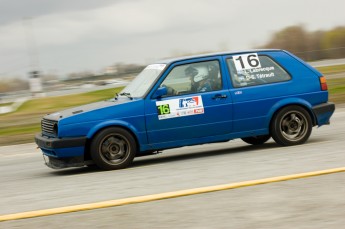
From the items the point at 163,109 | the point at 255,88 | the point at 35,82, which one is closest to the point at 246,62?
the point at 255,88

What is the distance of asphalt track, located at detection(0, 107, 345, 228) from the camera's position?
5.27 m

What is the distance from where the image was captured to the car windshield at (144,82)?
920cm

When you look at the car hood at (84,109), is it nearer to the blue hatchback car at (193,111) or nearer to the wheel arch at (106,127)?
the blue hatchback car at (193,111)

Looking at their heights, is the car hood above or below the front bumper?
above

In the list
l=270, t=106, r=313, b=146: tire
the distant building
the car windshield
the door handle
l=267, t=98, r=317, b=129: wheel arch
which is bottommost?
l=270, t=106, r=313, b=146: tire

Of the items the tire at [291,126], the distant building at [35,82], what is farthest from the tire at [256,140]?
the distant building at [35,82]

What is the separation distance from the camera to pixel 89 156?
347 inches

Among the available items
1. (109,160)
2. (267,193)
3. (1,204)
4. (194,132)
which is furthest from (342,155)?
(1,204)

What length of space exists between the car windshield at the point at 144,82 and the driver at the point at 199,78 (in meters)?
0.44

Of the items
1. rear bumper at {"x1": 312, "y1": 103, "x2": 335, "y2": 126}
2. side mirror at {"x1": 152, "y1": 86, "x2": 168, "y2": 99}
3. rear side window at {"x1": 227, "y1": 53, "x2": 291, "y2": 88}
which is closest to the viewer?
side mirror at {"x1": 152, "y1": 86, "x2": 168, "y2": 99}

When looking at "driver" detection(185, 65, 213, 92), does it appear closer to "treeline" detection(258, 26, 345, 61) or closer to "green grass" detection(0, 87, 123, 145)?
"green grass" detection(0, 87, 123, 145)

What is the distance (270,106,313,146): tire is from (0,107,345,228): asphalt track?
0.19m

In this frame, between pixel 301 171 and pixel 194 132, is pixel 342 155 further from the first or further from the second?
pixel 194 132

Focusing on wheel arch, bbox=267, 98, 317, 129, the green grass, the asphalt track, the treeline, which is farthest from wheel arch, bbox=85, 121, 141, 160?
the treeline
